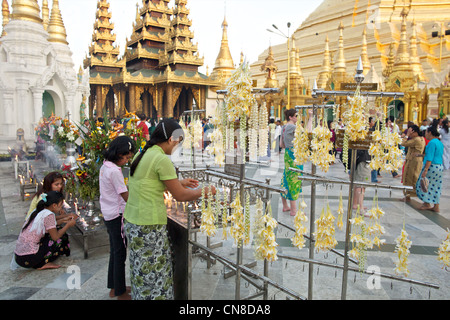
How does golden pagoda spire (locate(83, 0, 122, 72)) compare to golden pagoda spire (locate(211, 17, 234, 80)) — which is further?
golden pagoda spire (locate(83, 0, 122, 72))

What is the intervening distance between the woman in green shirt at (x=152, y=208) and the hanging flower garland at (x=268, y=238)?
0.54 m

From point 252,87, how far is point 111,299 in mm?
2402

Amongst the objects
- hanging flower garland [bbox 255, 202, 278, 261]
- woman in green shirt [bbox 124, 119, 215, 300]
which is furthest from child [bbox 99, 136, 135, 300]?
hanging flower garland [bbox 255, 202, 278, 261]

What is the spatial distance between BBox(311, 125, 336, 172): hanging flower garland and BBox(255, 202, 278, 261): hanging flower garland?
775mm

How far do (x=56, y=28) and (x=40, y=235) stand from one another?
15.6 meters

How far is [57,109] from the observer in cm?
1345

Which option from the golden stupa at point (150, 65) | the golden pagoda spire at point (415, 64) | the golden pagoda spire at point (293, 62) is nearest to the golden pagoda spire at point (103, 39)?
the golden stupa at point (150, 65)

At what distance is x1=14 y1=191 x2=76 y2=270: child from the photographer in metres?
3.43

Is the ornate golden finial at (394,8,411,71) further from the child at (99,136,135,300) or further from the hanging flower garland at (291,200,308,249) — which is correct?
the child at (99,136,135,300)

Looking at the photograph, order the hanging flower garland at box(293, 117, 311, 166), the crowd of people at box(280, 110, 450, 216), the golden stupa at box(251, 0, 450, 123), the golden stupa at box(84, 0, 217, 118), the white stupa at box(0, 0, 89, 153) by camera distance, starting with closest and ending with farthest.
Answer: the hanging flower garland at box(293, 117, 311, 166)
the crowd of people at box(280, 110, 450, 216)
the white stupa at box(0, 0, 89, 153)
the golden stupa at box(251, 0, 450, 123)
the golden stupa at box(84, 0, 217, 118)

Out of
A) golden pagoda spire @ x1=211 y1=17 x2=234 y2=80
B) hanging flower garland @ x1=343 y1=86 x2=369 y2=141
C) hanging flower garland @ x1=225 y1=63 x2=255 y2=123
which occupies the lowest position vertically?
hanging flower garland @ x1=343 y1=86 x2=369 y2=141

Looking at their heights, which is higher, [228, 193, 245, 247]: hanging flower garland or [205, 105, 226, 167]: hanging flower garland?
[205, 105, 226, 167]: hanging flower garland

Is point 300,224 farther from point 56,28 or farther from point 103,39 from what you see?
point 103,39
